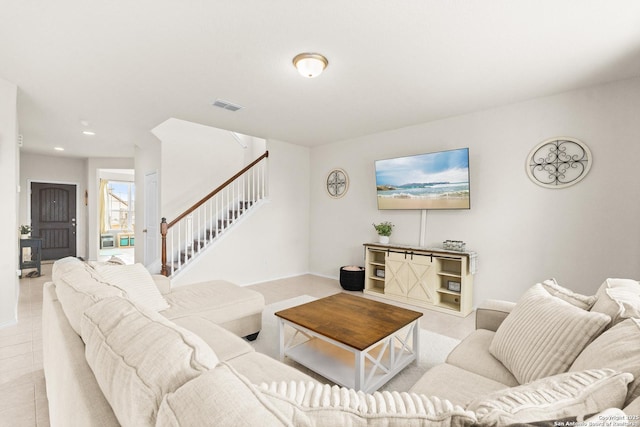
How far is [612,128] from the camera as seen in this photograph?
120 inches

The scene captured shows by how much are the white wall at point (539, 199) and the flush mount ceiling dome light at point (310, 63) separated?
2.42 metres

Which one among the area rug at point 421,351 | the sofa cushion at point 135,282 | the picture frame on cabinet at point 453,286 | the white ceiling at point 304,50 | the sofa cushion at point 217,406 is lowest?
the area rug at point 421,351

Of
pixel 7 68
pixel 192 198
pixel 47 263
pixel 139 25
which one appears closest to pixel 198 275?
pixel 192 198

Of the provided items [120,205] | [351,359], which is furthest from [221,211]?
[120,205]

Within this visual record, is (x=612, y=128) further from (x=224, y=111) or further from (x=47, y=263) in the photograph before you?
(x=47, y=263)

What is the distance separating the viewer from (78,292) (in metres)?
1.35

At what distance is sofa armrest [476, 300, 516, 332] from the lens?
199 cm

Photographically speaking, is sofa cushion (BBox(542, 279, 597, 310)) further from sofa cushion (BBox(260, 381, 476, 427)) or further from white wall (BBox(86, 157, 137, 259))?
white wall (BBox(86, 157, 137, 259))

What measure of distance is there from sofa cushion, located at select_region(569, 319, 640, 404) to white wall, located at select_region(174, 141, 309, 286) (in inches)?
177

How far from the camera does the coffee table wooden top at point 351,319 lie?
1.99 m

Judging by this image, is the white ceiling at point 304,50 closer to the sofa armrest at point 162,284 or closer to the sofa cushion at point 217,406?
the sofa armrest at point 162,284

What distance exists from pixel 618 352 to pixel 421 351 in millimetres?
1902

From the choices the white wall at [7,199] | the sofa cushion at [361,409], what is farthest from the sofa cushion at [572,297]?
the white wall at [7,199]

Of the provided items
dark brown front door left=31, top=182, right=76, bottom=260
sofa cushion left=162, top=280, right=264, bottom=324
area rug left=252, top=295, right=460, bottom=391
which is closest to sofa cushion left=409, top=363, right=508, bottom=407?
area rug left=252, top=295, right=460, bottom=391
